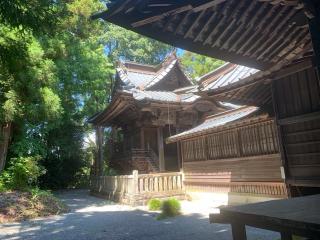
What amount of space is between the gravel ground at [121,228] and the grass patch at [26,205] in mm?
757

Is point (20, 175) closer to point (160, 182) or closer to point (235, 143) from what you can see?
point (160, 182)

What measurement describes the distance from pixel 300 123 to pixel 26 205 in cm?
1070

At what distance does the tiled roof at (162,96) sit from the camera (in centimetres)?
1697

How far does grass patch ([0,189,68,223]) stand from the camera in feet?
37.9

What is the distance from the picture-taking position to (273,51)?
16.4 ft

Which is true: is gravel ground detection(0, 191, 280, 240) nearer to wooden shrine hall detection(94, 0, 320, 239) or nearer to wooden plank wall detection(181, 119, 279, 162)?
wooden shrine hall detection(94, 0, 320, 239)

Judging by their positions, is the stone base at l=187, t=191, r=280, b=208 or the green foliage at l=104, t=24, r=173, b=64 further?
the green foliage at l=104, t=24, r=173, b=64

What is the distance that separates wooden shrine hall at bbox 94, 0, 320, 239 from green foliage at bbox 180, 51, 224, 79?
71.3 ft

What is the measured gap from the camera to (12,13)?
28.3ft

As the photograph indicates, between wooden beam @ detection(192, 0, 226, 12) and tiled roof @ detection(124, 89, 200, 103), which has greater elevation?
tiled roof @ detection(124, 89, 200, 103)

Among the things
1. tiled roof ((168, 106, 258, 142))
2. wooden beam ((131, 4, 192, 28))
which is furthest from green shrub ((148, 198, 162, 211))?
wooden beam ((131, 4, 192, 28))

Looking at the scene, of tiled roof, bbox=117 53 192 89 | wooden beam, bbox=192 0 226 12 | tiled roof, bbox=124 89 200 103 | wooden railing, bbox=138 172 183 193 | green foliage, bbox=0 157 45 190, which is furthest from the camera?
tiled roof, bbox=117 53 192 89

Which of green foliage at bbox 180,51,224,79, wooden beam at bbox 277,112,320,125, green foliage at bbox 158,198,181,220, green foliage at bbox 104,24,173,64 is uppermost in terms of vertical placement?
green foliage at bbox 104,24,173,64

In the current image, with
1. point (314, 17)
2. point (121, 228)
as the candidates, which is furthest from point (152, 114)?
point (314, 17)
